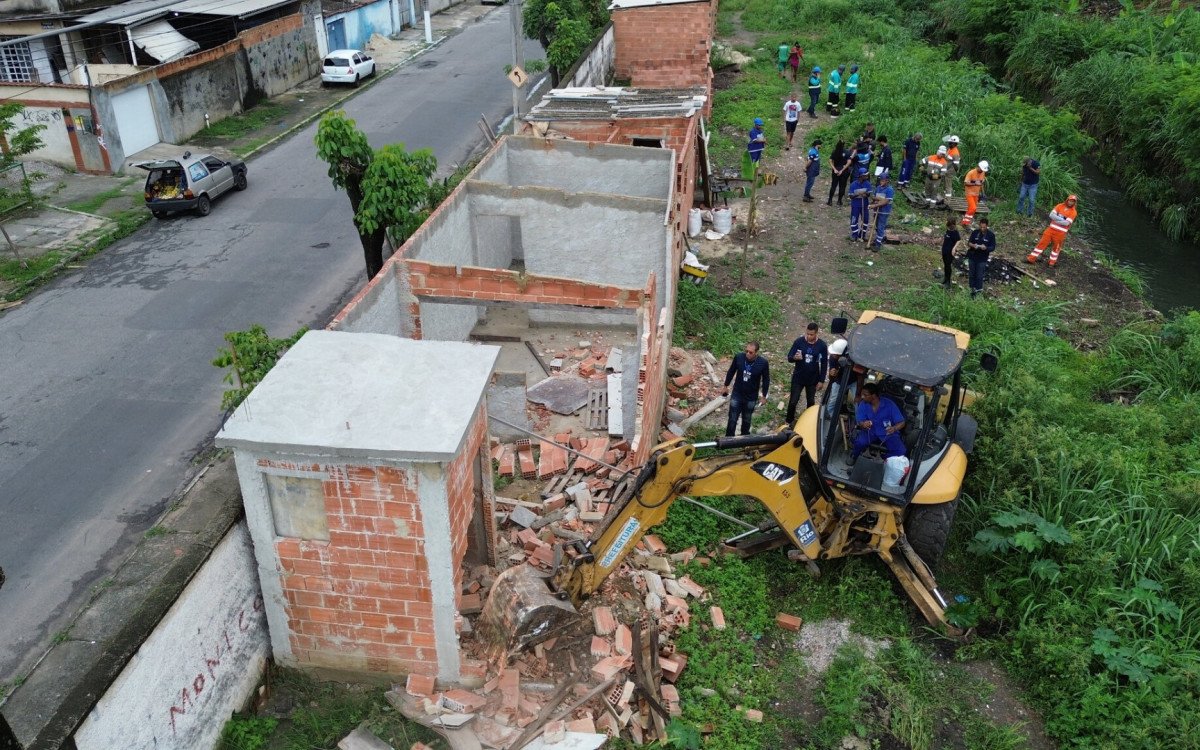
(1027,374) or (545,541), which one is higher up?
(1027,374)

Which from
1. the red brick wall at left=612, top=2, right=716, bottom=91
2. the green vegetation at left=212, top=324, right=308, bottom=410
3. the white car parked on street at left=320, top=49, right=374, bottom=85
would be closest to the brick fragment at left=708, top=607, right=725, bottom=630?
the green vegetation at left=212, top=324, right=308, bottom=410

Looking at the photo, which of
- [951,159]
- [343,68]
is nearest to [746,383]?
[951,159]

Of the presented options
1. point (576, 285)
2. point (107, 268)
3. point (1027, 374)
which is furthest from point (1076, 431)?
point (107, 268)

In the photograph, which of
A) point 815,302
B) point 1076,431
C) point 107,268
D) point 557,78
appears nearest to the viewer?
point 1076,431

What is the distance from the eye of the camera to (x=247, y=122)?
83.6 feet

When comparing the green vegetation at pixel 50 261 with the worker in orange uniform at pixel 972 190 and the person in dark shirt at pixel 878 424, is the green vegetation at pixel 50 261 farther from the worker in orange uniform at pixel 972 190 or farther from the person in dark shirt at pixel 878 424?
the worker in orange uniform at pixel 972 190

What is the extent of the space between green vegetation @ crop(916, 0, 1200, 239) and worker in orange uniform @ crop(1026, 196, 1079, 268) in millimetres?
5546

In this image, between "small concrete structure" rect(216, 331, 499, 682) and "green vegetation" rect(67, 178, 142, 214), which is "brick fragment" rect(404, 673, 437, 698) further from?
"green vegetation" rect(67, 178, 142, 214)

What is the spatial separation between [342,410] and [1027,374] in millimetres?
8527

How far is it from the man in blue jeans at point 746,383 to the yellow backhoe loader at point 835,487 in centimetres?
112

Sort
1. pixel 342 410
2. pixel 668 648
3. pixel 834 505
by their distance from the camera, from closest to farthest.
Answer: pixel 342 410 → pixel 668 648 → pixel 834 505

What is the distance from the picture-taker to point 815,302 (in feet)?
49.6

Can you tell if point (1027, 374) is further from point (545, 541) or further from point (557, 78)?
point (557, 78)

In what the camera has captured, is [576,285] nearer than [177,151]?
Yes
